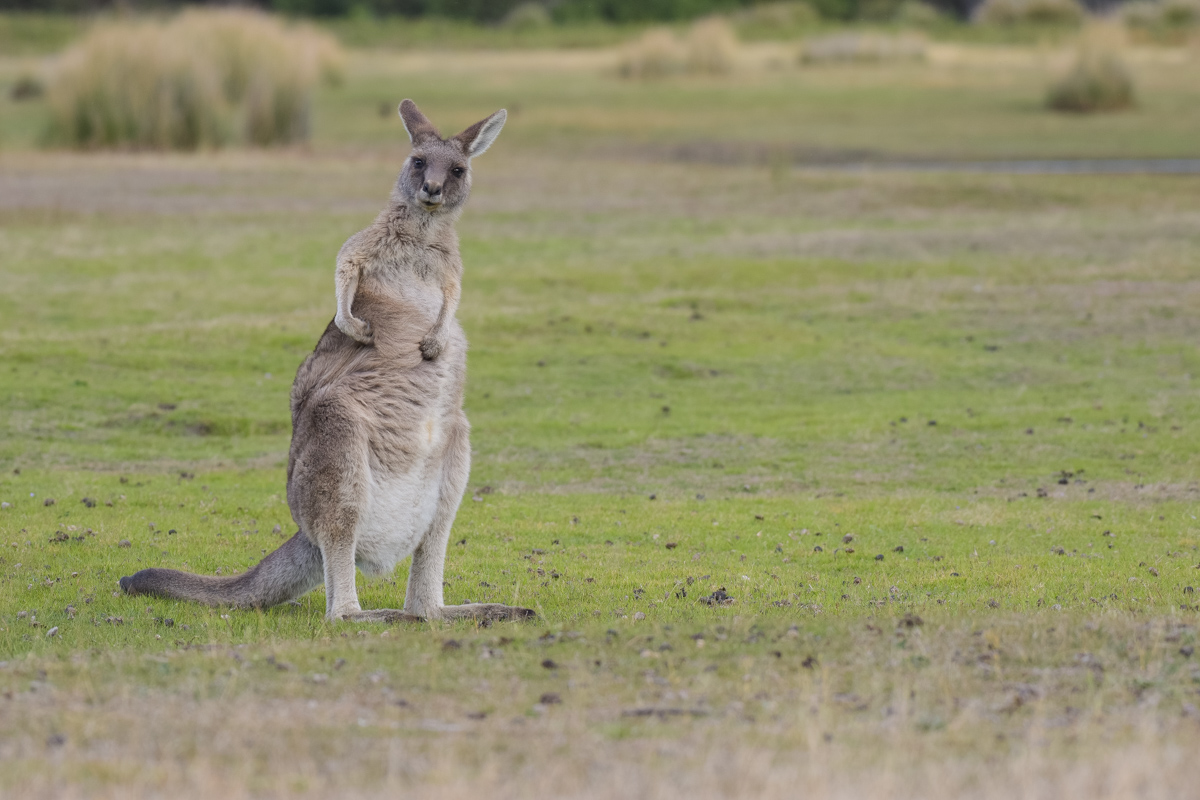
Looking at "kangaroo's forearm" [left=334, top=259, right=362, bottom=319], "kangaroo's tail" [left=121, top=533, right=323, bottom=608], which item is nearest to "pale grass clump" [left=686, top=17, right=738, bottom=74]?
"kangaroo's forearm" [left=334, top=259, right=362, bottom=319]

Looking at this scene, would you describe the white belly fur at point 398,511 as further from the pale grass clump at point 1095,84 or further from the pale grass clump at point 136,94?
the pale grass clump at point 1095,84

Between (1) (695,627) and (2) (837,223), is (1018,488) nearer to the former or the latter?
(1) (695,627)

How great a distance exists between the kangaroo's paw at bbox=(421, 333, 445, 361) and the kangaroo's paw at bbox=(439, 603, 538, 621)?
1.19 m

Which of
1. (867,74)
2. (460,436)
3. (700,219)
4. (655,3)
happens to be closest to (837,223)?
(700,219)

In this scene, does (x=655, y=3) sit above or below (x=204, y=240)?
→ above

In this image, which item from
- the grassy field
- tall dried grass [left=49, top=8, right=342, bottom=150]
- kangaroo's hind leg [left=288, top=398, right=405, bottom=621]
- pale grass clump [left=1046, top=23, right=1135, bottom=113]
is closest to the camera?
the grassy field

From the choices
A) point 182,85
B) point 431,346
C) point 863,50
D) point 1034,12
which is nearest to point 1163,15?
point 1034,12

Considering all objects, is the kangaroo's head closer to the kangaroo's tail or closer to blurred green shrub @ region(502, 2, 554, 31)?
the kangaroo's tail

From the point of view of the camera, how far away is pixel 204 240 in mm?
23531

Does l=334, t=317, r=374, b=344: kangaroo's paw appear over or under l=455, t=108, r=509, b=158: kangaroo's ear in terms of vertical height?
under

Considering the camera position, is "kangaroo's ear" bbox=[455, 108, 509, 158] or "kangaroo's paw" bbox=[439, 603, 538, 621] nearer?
"kangaroo's paw" bbox=[439, 603, 538, 621]

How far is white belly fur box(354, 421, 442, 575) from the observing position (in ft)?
23.1

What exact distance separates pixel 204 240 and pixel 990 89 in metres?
32.0

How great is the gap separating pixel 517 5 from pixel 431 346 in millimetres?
77679
